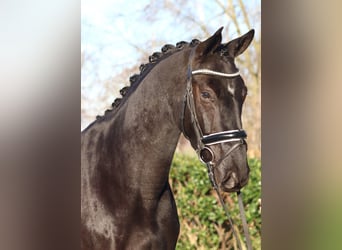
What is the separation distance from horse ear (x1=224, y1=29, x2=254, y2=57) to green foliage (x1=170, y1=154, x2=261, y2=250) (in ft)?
2.12

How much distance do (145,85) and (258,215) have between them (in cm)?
106

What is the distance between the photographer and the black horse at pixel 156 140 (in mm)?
2650

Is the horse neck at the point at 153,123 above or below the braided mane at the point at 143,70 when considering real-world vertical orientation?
below

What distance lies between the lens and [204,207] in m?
2.87

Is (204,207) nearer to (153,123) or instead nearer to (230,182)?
(230,182)

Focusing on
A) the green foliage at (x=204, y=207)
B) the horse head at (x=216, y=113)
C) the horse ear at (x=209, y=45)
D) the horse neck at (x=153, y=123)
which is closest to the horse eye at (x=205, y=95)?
the horse head at (x=216, y=113)

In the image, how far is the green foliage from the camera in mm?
2818

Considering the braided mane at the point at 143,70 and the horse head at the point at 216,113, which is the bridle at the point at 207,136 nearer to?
the horse head at the point at 216,113

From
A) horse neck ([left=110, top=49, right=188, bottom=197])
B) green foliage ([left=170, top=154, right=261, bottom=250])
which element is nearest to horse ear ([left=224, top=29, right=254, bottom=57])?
horse neck ([left=110, top=49, right=188, bottom=197])

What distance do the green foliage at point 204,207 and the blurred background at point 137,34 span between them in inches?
5.4

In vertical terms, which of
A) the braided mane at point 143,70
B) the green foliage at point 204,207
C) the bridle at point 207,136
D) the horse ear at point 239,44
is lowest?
Answer: the green foliage at point 204,207

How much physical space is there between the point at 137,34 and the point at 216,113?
648 millimetres
